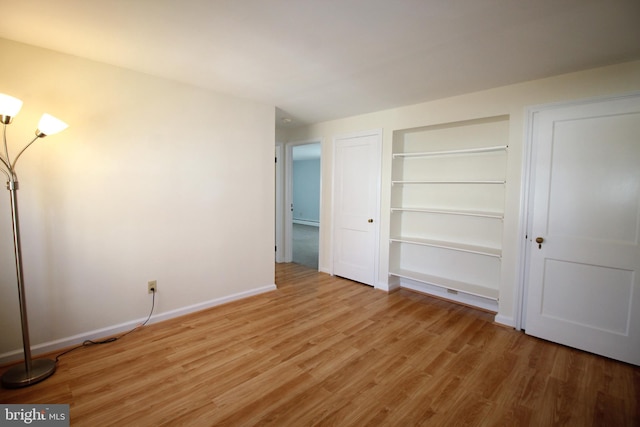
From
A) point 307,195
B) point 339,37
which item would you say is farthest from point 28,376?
point 307,195

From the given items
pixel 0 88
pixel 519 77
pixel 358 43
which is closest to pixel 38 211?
pixel 0 88

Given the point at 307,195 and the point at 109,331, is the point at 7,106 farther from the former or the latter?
the point at 307,195

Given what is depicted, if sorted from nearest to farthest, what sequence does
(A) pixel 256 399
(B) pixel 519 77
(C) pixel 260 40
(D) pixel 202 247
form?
(A) pixel 256 399 < (C) pixel 260 40 < (B) pixel 519 77 < (D) pixel 202 247

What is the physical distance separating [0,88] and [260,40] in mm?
1959

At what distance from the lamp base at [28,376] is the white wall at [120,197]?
240 mm

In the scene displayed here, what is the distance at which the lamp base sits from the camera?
6.53 feet

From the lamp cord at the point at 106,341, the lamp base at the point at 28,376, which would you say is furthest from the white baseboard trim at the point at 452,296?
the lamp base at the point at 28,376

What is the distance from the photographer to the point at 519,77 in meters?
2.72

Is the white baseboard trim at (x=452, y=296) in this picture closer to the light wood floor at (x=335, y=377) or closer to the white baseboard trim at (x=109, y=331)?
the light wood floor at (x=335, y=377)

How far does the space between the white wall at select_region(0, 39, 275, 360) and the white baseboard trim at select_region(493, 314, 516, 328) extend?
9.55ft

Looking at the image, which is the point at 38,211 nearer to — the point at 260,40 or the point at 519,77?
the point at 260,40

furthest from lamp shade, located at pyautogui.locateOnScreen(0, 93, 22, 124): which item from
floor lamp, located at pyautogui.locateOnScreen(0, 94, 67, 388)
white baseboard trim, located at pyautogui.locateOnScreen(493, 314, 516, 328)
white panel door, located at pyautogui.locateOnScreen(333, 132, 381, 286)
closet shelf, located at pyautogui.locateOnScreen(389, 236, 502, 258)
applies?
white baseboard trim, located at pyautogui.locateOnScreen(493, 314, 516, 328)

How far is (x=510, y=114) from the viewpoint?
296cm

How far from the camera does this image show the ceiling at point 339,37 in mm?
1729
